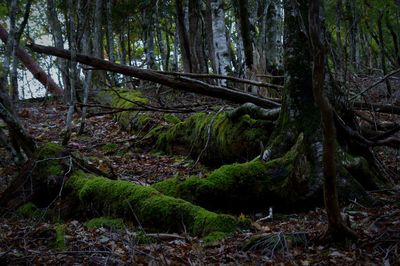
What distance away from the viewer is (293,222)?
209 inches

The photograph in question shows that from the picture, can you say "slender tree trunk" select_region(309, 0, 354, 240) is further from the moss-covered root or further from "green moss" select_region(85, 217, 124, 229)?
"green moss" select_region(85, 217, 124, 229)

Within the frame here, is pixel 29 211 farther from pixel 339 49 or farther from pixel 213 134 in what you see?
pixel 339 49

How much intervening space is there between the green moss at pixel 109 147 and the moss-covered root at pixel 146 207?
3623mm

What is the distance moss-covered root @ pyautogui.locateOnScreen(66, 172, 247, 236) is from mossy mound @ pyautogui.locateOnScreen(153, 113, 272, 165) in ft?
6.10

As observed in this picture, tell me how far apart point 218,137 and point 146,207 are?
312 cm

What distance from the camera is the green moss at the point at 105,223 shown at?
526 cm

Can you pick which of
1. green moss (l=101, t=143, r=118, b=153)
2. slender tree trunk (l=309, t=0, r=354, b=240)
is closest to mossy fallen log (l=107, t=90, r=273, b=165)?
green moss (l=101, t=143, r=118, b=153)

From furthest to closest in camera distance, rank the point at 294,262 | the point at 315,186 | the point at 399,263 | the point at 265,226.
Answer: the point at 315,186 → the point at 265,226 → the point at 294,262 → the point at 399,263

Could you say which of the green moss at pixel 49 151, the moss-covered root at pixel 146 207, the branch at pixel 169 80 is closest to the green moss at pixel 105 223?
the moss-covered root at pixel 146 207

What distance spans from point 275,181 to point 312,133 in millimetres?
794

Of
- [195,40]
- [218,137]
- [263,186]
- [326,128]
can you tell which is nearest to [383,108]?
[218,137]

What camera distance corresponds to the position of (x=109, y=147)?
403 inches

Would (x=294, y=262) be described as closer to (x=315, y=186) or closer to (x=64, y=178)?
(x=315, y=186)

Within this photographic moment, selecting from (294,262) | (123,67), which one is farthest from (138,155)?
(294,262)
